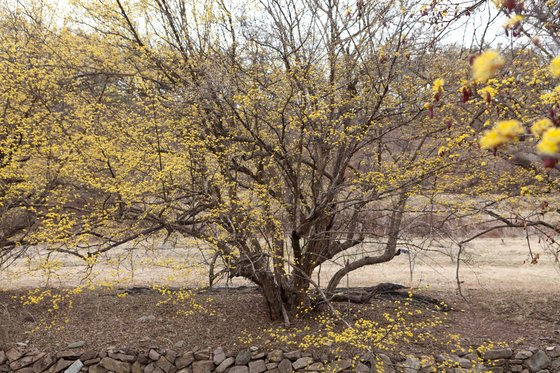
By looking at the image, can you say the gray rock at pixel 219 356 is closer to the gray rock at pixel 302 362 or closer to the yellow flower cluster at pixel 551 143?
the gray rock at pixel 302 362

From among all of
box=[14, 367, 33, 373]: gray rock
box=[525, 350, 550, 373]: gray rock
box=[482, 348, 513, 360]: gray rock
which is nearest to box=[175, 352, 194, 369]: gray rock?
box=[14, 367, 33, 373]: gray rock

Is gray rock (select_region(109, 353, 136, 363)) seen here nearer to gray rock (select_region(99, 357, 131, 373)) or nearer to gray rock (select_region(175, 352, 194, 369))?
gray rock (select_region(99, 357, 131, 373))

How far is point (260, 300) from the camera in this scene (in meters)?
8.35

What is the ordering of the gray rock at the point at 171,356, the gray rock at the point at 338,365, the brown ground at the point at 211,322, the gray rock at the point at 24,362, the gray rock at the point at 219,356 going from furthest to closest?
1. the brown ground at the point at 211,322
2. the gray rock at the point at 24,362
3. the gray rock at the point at 171,356
4. the gray rock at the point at 219,356
5. the gray rock at the point at 338,365

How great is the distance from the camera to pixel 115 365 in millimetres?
6793

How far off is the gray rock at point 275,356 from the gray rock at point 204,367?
82 cm

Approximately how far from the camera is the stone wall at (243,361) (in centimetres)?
629

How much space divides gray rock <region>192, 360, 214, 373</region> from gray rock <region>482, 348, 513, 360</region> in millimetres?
3780

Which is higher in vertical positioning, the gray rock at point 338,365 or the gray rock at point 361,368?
the gray rock at point 338,365

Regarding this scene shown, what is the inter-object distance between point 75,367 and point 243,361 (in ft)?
7.96

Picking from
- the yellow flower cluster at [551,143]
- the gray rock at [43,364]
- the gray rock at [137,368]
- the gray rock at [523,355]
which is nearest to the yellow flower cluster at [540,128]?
the yellow flower cluster at [551,143]

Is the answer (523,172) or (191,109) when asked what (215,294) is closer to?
(191,109)

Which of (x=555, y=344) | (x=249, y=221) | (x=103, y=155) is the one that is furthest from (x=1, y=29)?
(x=555, y=344)

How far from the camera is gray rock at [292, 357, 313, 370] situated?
6.45m
